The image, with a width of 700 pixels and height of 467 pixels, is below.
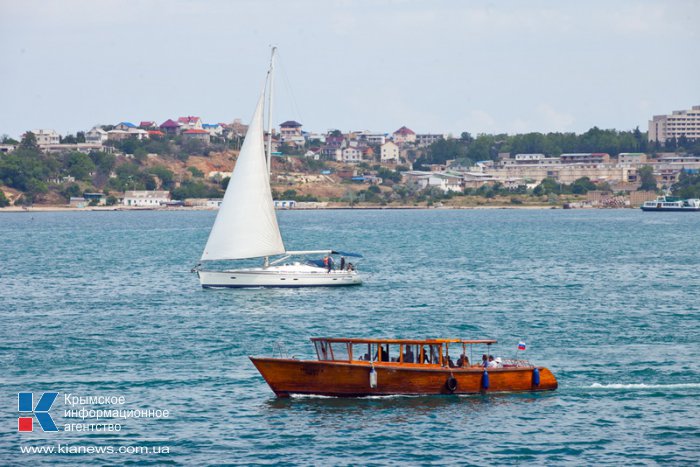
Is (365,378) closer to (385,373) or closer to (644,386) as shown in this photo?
(385,373)

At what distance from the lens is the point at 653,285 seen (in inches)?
3497

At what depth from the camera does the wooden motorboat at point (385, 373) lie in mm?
46625

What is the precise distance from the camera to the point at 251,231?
84.2 meters

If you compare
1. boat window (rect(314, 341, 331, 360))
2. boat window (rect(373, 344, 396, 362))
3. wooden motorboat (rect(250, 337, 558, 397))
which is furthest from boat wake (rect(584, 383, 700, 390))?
boat window (rect(314, 341, 331, 360))

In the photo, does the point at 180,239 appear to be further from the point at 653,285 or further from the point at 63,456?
the point at 63,456

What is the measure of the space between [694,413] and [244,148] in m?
48.1

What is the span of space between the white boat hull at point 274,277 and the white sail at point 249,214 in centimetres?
127

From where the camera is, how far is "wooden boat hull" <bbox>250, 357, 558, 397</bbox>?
46.6 metres

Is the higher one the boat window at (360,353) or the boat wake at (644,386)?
the boat window at (360,353)

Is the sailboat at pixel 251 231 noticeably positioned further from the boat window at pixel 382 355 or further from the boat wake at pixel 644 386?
the boat wake at pixel 644 386

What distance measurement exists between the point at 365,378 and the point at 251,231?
1532 inches

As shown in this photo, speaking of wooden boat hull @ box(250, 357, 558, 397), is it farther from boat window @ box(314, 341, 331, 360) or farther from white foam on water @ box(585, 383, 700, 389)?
white foam on water @ box(585, 383, 700, 389)

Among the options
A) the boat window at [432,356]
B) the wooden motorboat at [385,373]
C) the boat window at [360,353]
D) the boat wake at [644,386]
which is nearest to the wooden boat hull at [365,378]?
the wooden motorboat at [385,373]

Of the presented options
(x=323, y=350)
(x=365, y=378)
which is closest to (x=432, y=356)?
(x=365, y=378)
